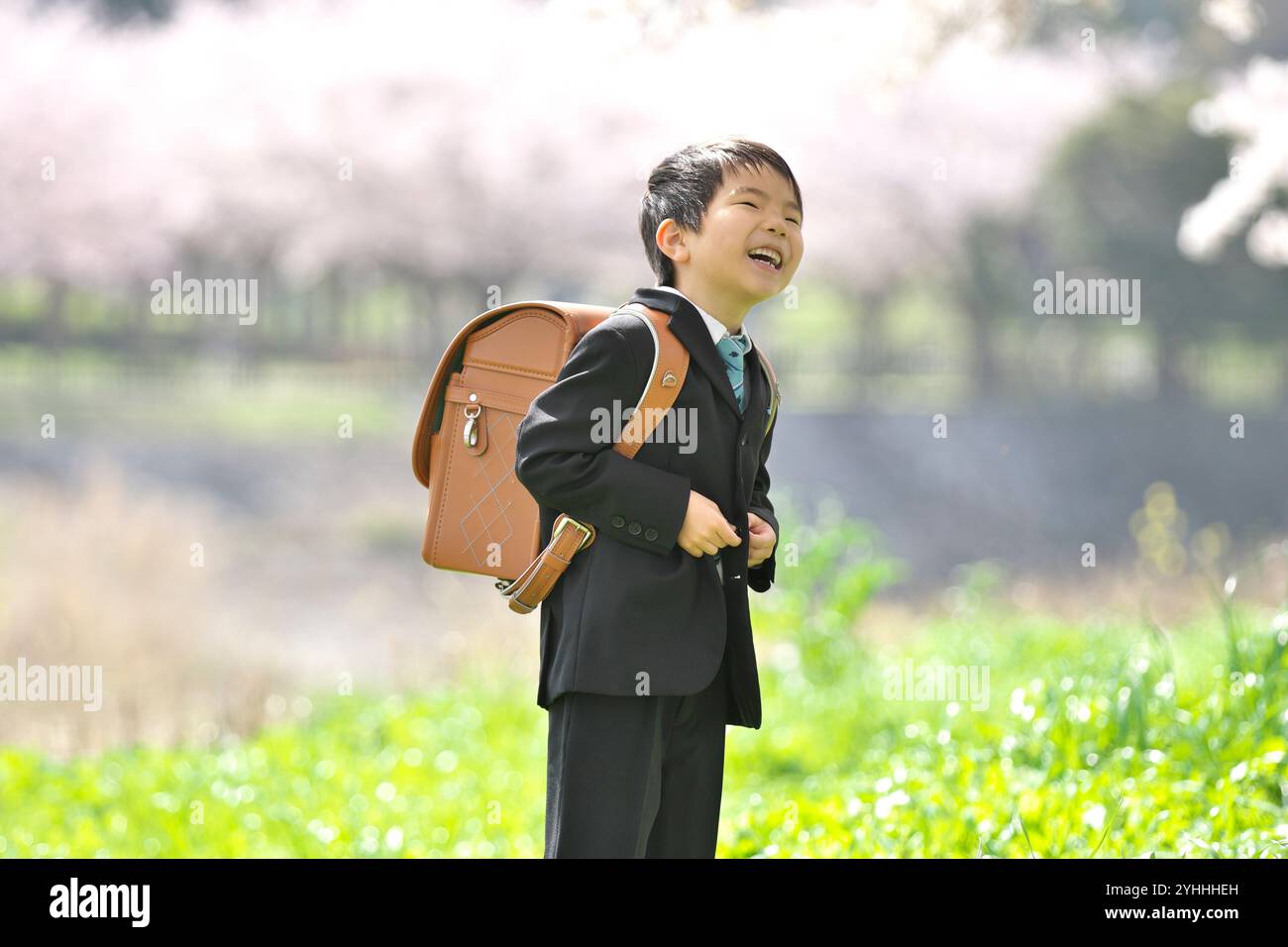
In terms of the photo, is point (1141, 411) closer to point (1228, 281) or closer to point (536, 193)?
point (1228, 281)

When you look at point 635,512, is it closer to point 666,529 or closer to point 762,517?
point 666,529

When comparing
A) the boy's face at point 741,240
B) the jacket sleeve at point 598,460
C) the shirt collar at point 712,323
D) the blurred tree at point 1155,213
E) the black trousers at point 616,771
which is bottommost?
the black trousers at point 616,771

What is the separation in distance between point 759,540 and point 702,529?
0.21 metres

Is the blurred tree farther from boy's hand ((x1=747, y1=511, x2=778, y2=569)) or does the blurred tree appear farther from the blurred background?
boy's hand ((x1=747, y1=511, x2=778, y2=569))

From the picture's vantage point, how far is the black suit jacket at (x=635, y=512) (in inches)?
69.2

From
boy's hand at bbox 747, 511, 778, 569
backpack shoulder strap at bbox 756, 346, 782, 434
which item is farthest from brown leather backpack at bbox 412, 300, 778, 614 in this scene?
boy's hand at bbox 747, 511, 778, 569

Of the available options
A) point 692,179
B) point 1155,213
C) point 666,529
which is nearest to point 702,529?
point 666,529

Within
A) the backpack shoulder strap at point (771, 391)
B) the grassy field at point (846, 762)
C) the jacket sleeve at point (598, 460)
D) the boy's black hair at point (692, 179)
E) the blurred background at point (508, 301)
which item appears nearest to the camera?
the jacket sleeve at point (598, 460)

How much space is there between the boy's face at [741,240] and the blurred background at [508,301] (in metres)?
2.74

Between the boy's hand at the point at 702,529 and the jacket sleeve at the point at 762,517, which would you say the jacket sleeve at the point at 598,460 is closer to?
the boy's hand at the point at 702,529

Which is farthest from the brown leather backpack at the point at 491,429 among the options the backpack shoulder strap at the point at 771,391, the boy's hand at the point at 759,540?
the boy's hand at the point at 759,540

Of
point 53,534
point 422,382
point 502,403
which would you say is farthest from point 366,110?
point 502,403

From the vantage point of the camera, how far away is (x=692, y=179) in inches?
73.7

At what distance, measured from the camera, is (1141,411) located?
14.5 metres
